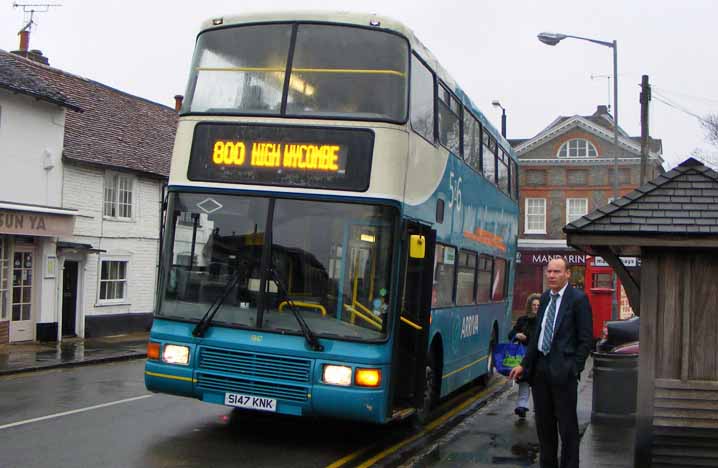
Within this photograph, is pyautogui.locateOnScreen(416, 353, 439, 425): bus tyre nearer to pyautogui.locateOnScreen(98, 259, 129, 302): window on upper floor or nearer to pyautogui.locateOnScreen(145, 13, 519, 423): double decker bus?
pyautogui.locateOnScreen(145, 13, 519, 423): double decker bus

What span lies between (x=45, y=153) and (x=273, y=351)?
50.6ft

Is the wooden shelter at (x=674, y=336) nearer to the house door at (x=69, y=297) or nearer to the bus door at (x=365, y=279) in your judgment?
the bus door at (x=365, y=279)

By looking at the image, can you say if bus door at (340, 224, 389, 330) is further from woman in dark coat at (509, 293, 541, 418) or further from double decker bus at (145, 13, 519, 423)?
woman in dark coat at (509, 293, 541, 418)

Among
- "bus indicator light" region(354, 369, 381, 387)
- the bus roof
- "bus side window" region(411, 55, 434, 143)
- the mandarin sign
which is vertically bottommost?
"bus indicator light" region(354, 369, 381, 387)

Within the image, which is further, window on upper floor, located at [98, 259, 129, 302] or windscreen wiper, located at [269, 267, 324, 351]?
window on upper floor, located at [98, 259, 129, 302]

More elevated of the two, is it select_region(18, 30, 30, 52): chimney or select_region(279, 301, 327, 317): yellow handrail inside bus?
select_region(18, 30, 30, 52): chimney

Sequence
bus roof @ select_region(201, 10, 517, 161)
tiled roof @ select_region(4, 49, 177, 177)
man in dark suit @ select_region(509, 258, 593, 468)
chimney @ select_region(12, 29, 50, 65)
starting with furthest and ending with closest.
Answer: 1. chimney @ select_region(12, 29, 50, 65)
2. tiled roof @ select_region(4, 49, 177, 177)
3. bus roof @ select_region(201, 10, 517, 161)
4. man in dark suit @ select_region(509, 258, 593, 468)

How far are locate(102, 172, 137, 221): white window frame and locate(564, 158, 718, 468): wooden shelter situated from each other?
18.9 metres

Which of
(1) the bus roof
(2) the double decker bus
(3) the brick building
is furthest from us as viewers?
(3) the brick building

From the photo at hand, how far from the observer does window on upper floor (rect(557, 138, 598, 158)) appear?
51719mm

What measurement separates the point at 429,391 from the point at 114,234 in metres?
16.0

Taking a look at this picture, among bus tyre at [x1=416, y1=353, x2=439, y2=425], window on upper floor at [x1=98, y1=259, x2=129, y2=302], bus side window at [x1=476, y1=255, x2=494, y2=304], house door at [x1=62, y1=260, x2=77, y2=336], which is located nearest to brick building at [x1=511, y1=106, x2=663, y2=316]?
window on upper floor at [x1=98, y1=259, x2=129, y2=302]

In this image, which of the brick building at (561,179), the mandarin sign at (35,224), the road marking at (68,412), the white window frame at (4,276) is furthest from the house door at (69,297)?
the brick building at (561,179)

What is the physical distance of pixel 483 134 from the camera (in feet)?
47.1
